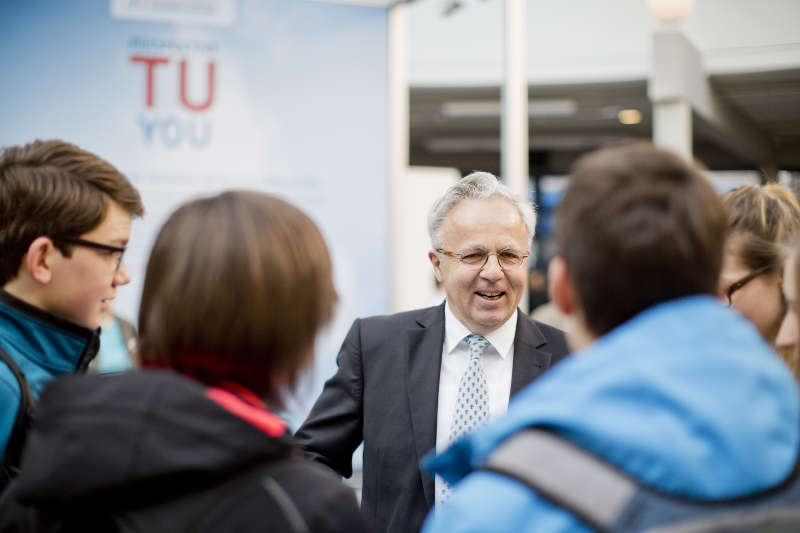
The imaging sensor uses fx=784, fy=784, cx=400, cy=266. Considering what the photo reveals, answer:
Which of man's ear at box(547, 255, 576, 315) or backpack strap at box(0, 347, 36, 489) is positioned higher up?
man's ear at box(547, 255, 576, 315)

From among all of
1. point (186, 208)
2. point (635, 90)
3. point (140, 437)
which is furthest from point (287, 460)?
point (635, 90)

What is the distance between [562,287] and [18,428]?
110 centimetres

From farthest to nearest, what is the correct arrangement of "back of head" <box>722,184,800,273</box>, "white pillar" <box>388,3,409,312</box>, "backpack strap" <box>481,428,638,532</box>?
"white pillar" <box>388,3,409,312</box> → "back of head" <box>722,184,800,273</box> → "backpack strap" <box>481,428,638,532</box>

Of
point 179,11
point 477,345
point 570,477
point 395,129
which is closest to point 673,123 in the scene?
point 395,129

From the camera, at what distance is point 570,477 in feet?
3.09

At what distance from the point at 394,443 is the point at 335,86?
7.95 feet

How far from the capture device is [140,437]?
103 centimetres

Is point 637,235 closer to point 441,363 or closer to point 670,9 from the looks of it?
point 441,363

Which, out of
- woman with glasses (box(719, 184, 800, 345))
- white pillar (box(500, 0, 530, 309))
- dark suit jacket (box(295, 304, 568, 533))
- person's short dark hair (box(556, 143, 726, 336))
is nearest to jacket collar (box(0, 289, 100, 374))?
dark suit jacket (box(295, 304, 568, 533))

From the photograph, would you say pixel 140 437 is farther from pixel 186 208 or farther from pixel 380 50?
pixel 380 50

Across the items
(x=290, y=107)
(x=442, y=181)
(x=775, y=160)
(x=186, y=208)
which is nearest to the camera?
(x=186, y=208)

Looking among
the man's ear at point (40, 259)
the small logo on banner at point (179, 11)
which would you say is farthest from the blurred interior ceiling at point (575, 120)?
the man's ear at point (40, 259)

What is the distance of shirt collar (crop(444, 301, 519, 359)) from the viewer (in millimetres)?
2465

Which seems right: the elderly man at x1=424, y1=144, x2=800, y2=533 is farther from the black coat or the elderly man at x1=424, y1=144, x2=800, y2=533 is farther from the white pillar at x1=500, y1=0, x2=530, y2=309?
the white pillar at x1=500, y1=0, x2=530, y2=309
